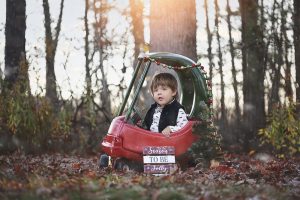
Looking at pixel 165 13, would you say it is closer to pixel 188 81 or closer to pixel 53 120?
pixel 188 81

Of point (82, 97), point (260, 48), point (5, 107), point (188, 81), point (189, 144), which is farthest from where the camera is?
point (260, 48)

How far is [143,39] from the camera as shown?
2189 centimetres

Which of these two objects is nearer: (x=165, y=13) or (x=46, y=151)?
(x=165, y=13)

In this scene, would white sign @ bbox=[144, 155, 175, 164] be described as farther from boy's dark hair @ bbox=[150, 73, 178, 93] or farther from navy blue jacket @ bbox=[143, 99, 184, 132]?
boy's dark hair @ bbox=[150, 73, 178, 93]

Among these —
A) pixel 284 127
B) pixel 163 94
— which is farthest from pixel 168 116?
pixel 284 127

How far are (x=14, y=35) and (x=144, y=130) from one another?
743cm

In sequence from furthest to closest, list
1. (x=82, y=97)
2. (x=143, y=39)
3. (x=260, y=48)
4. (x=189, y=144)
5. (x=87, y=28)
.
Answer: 1. (x=87, y=28)
2. (x=143, y=39)
3. (x=260, y=48)
4. (x=82, y=97)
5. (x=189, y=144)

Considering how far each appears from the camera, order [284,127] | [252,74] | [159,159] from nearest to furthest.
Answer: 1. [159,159]
2. [284,127]
3. [252,74]

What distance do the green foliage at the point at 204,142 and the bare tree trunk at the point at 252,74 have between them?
7722mm

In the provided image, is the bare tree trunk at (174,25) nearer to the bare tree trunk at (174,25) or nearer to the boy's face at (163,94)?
the bare tree trunk at (174,25)

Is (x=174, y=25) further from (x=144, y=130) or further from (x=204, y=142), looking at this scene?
(x=144, y=130)

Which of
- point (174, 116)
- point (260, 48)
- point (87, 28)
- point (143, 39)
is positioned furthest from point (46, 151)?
point (87, 28)

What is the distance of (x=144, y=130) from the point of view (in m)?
6.68

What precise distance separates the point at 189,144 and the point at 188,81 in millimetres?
1336
